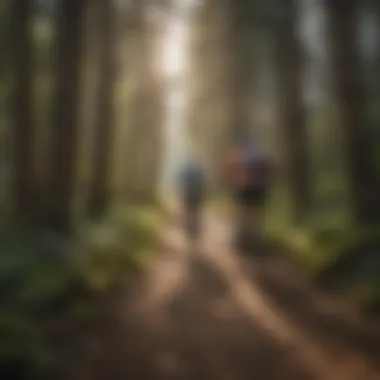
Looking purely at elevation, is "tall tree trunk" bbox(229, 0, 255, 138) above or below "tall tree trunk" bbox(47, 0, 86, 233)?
above

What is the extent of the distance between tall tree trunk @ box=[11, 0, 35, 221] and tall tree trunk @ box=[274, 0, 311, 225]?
1.10 metres

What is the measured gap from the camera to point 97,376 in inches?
87.8

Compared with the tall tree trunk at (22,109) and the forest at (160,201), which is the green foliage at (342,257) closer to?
the forest at (160,201)

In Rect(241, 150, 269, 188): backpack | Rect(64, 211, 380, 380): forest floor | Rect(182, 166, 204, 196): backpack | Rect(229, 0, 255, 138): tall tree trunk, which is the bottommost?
Rect(64, 211, 380, 380): forest floor

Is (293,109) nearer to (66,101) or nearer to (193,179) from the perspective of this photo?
(193,179)

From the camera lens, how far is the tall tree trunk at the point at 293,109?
317 cm

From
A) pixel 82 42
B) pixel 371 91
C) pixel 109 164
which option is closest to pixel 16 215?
pixel 109 164

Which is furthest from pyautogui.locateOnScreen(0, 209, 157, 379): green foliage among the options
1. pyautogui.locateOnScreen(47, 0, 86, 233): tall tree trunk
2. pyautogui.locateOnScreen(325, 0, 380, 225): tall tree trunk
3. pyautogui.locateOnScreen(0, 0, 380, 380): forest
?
pyautogui.locateOnScreen(325, 0, 380, 225): tall tree trunk

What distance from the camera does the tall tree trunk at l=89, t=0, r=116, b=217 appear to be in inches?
111

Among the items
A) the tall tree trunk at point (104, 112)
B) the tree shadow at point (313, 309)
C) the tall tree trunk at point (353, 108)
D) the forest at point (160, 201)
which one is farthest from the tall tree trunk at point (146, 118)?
the tall tree trunk at point (353, 108)

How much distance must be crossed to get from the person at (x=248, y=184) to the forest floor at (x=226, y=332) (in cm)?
39

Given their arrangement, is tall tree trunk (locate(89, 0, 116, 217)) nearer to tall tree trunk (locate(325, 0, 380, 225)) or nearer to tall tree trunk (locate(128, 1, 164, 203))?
tall tree trunk (locate(128, 1, 164, 203))

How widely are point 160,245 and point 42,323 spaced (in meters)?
1.18

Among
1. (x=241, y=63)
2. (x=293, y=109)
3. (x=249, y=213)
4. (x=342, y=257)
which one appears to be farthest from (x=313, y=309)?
(x=241, y=63)
